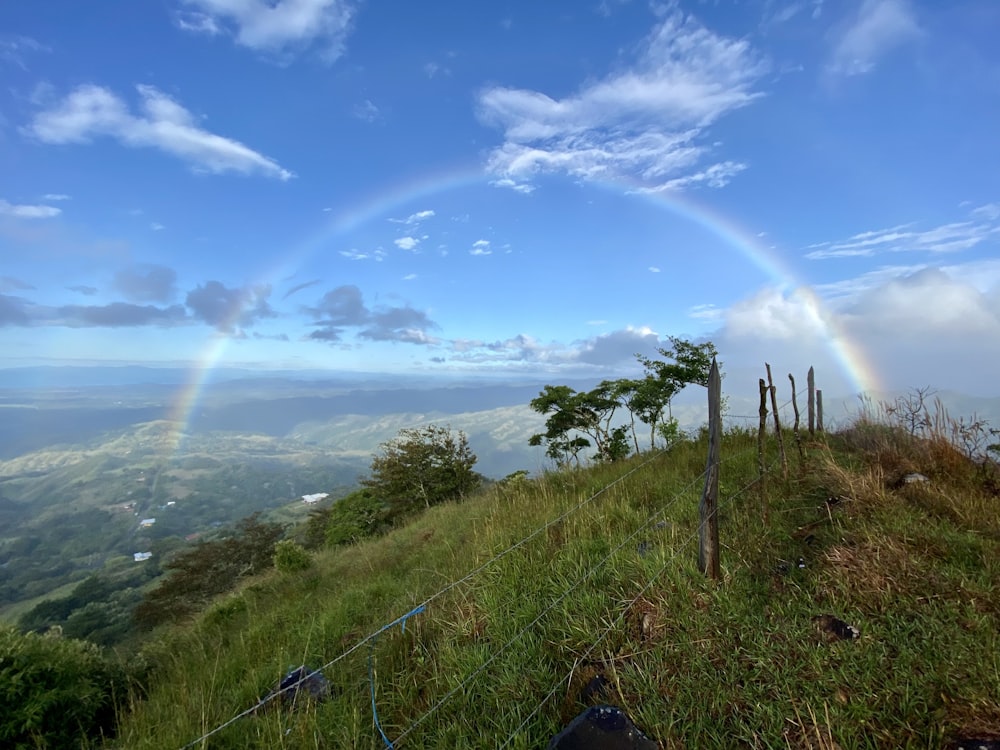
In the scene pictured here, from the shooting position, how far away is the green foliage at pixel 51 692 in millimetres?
4281

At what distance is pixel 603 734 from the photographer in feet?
9.62

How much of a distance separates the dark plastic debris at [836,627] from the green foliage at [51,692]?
6573mm

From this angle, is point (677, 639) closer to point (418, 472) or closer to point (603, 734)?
point (603, 734)

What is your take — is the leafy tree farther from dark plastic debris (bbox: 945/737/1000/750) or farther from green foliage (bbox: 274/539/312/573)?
dark plastic debris (bbox: 945/737/1000/750)

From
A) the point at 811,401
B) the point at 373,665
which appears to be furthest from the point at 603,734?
the point at 811,401

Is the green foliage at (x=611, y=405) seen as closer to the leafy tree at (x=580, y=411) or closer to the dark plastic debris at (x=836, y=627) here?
the leafy tree at (x=580, y=411)

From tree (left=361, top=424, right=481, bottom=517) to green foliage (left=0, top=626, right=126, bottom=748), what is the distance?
1042 inches

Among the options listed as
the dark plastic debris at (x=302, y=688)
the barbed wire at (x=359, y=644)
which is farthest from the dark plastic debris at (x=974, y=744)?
the dark plastic debris at (x=302, y=688)

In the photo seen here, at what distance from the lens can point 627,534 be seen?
5781mm

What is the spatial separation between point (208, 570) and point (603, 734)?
164 ft

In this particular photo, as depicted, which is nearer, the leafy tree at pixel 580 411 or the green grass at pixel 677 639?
the green grass at pixel 677 639

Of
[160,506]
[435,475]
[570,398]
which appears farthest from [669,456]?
[160,506]

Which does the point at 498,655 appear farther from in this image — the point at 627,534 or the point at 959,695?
the point at 959,695

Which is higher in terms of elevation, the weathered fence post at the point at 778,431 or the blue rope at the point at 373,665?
the weathered fence post at the point at 778,431
